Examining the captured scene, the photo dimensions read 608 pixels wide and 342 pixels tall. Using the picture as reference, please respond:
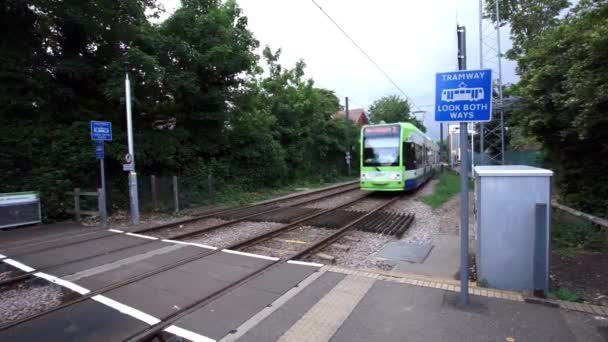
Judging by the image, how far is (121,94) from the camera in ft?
35.8

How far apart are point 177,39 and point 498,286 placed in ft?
44.1

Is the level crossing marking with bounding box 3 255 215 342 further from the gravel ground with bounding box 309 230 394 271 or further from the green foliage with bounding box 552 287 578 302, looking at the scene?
the green foliage with bounding box 552 287 578 302

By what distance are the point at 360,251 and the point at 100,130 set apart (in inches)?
325

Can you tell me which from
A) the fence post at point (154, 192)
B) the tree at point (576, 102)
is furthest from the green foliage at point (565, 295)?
the fence post at point (154, 192)

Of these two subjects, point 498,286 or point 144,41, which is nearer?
point 498,286

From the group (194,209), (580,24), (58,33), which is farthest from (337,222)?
(58,33)

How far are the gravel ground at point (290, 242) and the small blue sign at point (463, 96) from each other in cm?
411

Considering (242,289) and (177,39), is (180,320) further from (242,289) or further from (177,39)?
(177,39)

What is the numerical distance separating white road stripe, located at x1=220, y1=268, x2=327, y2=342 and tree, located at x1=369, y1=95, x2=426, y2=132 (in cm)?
5298

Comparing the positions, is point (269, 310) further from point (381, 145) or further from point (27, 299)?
point (381, 145)

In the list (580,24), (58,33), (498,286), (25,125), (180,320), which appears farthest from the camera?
(58,33)

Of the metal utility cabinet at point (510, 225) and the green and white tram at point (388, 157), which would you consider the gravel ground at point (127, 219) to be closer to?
the green and white tram at point (388, 157)

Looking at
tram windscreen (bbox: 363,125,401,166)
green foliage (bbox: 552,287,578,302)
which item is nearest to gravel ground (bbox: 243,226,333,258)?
green foliage (bbox: 552,287,578,302)

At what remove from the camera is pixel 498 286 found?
4.56m
